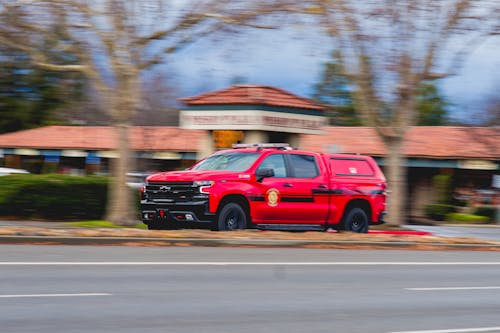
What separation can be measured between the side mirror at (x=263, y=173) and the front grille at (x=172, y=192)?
4.62 ft

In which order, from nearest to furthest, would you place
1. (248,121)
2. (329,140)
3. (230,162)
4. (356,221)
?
(230,162) → (356,221) → (248,121) → (329,140)

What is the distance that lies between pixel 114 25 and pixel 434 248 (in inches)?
338

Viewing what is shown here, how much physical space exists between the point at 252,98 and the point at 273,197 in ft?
22.6

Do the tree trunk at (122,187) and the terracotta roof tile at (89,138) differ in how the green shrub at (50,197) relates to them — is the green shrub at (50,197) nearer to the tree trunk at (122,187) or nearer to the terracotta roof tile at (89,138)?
the tree trunk at (122,187)

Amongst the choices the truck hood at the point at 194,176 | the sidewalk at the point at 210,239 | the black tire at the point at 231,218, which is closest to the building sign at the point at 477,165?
the sidewalk at the point at 210,239

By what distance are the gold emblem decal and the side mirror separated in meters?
0.33

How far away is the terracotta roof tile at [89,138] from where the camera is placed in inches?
1656

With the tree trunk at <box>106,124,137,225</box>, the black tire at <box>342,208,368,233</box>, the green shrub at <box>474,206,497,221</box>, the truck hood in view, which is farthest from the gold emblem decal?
the green shrub at <box>474,206,497,221</box>

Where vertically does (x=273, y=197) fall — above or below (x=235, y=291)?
above

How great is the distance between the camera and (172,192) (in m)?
17.0

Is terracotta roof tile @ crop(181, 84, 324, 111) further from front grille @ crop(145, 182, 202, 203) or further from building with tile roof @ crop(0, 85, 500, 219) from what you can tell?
front grille @ crop(145, 182, 202, 203)

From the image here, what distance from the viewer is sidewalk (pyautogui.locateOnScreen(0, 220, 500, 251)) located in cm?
1475

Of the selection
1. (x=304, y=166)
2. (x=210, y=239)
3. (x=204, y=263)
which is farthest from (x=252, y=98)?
(x=204, y=263)

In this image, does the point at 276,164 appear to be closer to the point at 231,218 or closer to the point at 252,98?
the point at 231,218
